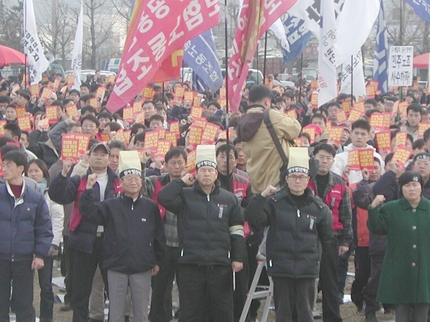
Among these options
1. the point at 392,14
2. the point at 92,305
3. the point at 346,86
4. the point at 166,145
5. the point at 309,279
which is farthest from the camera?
the point at 392,14

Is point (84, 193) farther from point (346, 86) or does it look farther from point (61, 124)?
point (346, 86)

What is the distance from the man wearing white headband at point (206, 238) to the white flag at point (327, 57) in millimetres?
5804

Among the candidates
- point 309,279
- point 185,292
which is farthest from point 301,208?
point 185,292

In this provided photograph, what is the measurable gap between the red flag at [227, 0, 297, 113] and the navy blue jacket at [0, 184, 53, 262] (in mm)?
2004

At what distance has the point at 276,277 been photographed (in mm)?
6445

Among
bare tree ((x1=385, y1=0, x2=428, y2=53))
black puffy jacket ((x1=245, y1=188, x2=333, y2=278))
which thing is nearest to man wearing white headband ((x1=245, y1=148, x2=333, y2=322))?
black puffy jacket ((x1=245, y1=188, x2=333, y2=278))

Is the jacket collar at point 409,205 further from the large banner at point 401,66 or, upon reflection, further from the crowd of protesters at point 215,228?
the large banner at point 401,66

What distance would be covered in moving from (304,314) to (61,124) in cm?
534

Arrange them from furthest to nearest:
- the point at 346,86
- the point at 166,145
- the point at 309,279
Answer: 1. the point at 346,86
2. the point at 166,145
3. the point at 309,279

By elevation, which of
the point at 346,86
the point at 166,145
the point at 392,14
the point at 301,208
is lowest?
the point at 301,208

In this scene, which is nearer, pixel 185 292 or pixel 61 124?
pixel 185 292

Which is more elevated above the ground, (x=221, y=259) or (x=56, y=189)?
(x=56, y=189)

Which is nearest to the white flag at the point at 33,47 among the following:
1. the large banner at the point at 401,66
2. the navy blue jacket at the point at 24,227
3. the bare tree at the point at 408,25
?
the large banner at the point at 401,66

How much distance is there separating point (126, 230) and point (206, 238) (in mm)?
694
